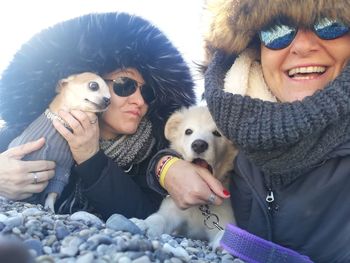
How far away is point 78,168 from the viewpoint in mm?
3146

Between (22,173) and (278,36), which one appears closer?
(278,36)

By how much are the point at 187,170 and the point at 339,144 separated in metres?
0.95

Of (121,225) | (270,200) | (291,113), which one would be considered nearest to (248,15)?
(291,113)

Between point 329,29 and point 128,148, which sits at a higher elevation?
point 329,29

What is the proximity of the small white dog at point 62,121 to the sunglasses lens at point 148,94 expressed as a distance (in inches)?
10.8

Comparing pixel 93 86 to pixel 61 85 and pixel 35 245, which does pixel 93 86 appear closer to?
pixel 61 85

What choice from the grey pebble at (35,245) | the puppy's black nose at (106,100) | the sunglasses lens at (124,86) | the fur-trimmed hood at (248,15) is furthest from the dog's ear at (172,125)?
the grey pebble at (35,245)

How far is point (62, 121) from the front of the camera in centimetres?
328

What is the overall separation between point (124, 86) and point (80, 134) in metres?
0.51

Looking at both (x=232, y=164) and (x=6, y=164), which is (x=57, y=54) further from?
(x=232, y=164)

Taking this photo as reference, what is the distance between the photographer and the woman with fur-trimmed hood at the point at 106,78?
133 inches

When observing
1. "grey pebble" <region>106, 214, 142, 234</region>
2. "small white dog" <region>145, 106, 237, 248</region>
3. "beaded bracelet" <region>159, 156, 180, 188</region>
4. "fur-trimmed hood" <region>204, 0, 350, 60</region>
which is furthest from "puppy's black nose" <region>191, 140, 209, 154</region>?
"grey pebble" <region>106, 214, 142, 234</region>

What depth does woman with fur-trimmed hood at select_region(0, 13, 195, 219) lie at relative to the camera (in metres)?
3.37

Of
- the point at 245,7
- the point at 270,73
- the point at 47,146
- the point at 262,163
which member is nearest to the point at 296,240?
the point at 262,163
